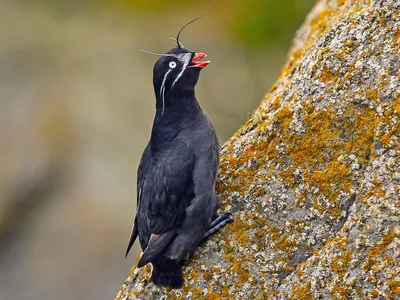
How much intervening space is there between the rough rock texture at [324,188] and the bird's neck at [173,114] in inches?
28.8

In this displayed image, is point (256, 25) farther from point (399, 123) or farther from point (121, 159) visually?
point (399, 123)

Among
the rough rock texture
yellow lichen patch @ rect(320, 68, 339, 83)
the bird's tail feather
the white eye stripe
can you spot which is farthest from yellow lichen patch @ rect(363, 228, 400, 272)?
the white eye stripe

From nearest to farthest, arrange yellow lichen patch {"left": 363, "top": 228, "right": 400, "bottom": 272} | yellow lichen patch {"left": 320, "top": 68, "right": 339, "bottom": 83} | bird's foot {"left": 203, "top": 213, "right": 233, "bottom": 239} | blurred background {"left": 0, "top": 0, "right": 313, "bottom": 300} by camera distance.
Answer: yellow lichen patch {"left": 363, "top": 228, "right": 400, "bottom": 272}
yellow lichen patch {"left": 320, "top": 68, "right": 339, "bottom": 83}
bird's foot {"left": 203, "top": 213, "right": 233, "bottom": 239}
blurred background {"left": 0, "top": 0, "right": 313, "bottom": 300}

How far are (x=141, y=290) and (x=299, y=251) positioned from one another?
1.35 m

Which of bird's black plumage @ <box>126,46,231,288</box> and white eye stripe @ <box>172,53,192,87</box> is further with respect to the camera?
white eye stripe @ <box>172,53,192,87</box>

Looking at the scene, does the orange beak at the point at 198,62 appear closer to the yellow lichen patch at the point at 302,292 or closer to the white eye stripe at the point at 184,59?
the white eye stripe at the point at 184,59

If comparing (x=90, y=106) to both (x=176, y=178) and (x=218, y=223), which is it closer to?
(x=176, y=178)

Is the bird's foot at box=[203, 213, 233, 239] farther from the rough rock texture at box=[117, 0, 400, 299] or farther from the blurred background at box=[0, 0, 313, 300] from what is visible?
the blurred background at box=[0, 0, 313, 300]

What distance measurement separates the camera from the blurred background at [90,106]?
42.8 feet

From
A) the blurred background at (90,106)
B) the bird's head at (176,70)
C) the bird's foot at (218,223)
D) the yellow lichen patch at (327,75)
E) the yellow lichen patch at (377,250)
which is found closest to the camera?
the yellow lichen patch at (377,250)

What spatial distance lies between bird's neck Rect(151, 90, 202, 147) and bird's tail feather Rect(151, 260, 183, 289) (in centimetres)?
116

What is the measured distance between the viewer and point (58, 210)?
13445 millimetres

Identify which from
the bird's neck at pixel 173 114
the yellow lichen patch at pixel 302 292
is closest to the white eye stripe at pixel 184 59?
the bird's neck at pixel 173 114

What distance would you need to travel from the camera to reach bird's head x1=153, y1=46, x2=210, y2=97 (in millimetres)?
5664
